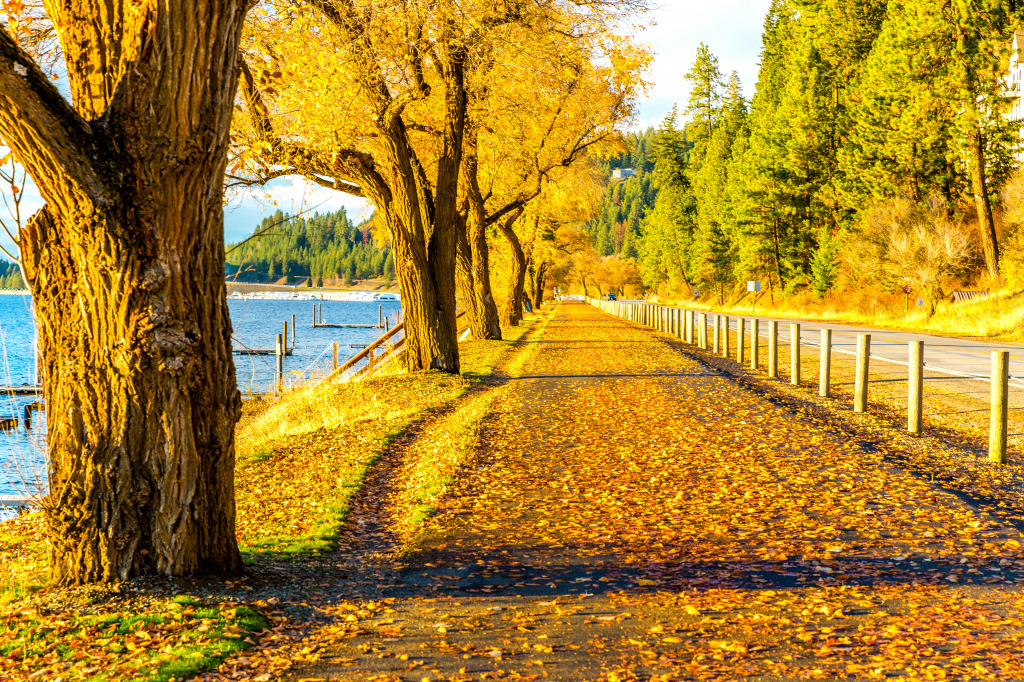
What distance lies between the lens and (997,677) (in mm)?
3934

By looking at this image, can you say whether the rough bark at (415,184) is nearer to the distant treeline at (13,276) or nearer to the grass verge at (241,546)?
the grass verge at (241,546)

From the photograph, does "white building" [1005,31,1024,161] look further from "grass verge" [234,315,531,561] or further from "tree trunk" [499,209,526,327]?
"grass verge" [234,315,531,561]

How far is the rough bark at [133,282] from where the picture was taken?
477cm

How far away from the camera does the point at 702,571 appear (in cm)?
565

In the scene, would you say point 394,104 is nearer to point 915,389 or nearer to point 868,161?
point 915,389

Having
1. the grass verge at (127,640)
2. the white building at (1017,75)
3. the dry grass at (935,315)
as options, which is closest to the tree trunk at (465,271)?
the dry grass at (935,315)

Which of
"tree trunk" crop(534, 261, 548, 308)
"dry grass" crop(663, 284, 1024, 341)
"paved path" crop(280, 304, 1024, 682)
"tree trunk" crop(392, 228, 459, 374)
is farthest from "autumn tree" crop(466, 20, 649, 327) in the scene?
"tree trunk" crop(534, 261, 548, 308)

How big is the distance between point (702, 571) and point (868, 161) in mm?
42871

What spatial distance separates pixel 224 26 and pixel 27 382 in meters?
38.3

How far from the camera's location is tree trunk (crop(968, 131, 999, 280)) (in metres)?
35.6

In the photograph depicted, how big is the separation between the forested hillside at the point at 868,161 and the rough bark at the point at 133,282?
35.1 m

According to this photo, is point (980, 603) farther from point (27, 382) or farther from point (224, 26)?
point (27, 382)

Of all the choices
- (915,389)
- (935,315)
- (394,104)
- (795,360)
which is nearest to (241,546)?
(915,389)

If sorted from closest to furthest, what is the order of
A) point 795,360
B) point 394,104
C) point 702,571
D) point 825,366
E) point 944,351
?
1. point 702,571
2. point 825,366
3. point 394,104
4. point 795,360
5. point 944,351
